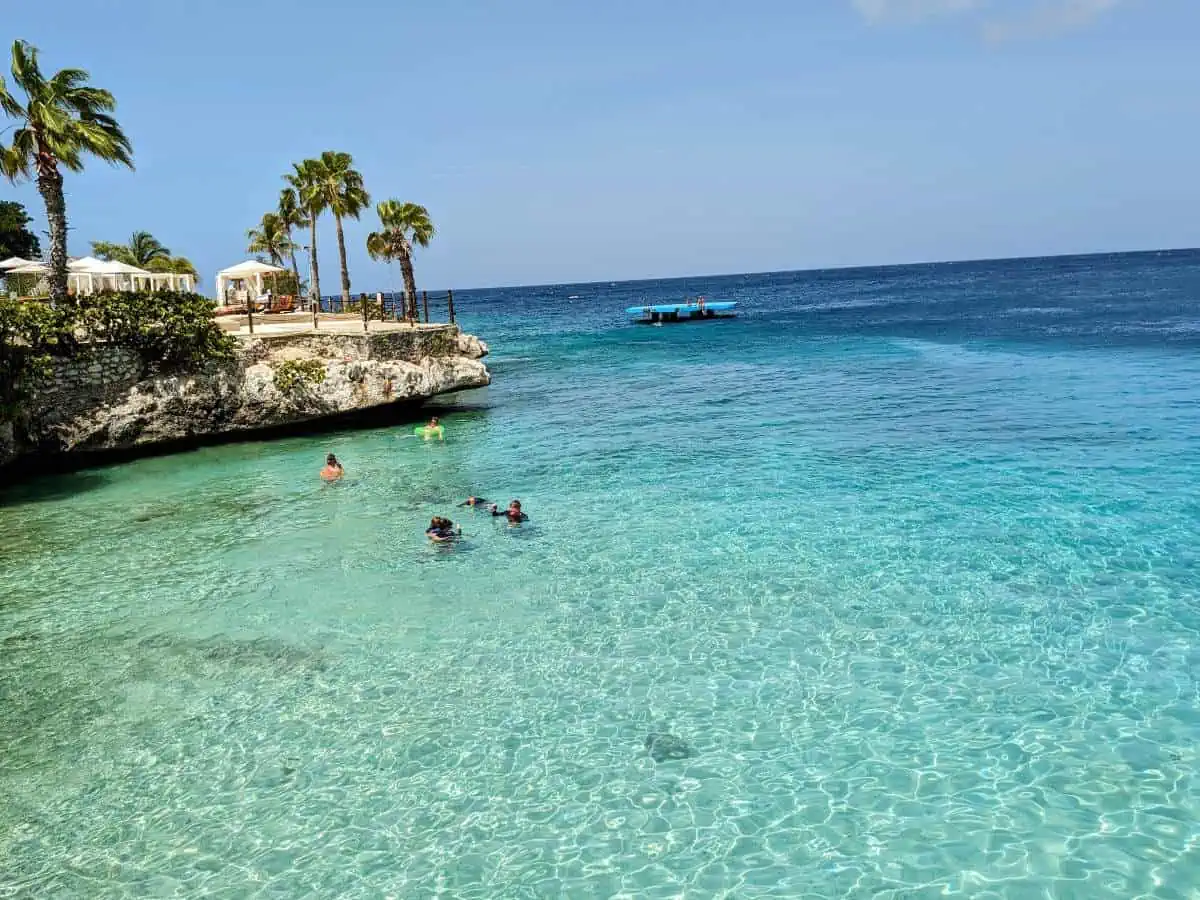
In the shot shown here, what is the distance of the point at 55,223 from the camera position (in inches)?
1039

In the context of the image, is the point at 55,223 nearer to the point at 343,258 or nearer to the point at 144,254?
the point at 343,258

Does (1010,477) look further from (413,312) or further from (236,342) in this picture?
(413,312)

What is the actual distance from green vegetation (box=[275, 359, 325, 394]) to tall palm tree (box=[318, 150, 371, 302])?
15.1m

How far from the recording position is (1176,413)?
2848cm

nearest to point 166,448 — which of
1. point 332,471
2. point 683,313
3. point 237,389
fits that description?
point 237,389

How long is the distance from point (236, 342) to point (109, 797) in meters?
22.1

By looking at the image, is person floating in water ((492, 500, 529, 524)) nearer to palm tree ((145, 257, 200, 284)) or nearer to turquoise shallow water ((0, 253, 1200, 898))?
turquoise shallow water ((0, 253, 1200, 898))

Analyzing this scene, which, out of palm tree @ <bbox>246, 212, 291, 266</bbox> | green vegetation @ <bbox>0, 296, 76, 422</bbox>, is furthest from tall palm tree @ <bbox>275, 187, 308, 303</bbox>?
green vegetation @ <bbox>0, 296, 76, 422</bbox>

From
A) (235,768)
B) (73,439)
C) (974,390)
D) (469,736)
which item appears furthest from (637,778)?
(974,390)

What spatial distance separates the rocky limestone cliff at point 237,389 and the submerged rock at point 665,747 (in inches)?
913

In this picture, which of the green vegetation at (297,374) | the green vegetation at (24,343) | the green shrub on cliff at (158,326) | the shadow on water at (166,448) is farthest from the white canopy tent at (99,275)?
the green vegetation at (297,374)

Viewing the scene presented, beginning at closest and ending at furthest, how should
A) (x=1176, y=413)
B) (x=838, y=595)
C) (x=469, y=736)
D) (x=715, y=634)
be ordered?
(x=469, y=736) → (x=715, y=634) → (x=838, y=595) → (x=1176, y=413)

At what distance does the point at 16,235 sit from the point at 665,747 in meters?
64.1

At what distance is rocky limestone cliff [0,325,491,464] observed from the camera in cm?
2600
